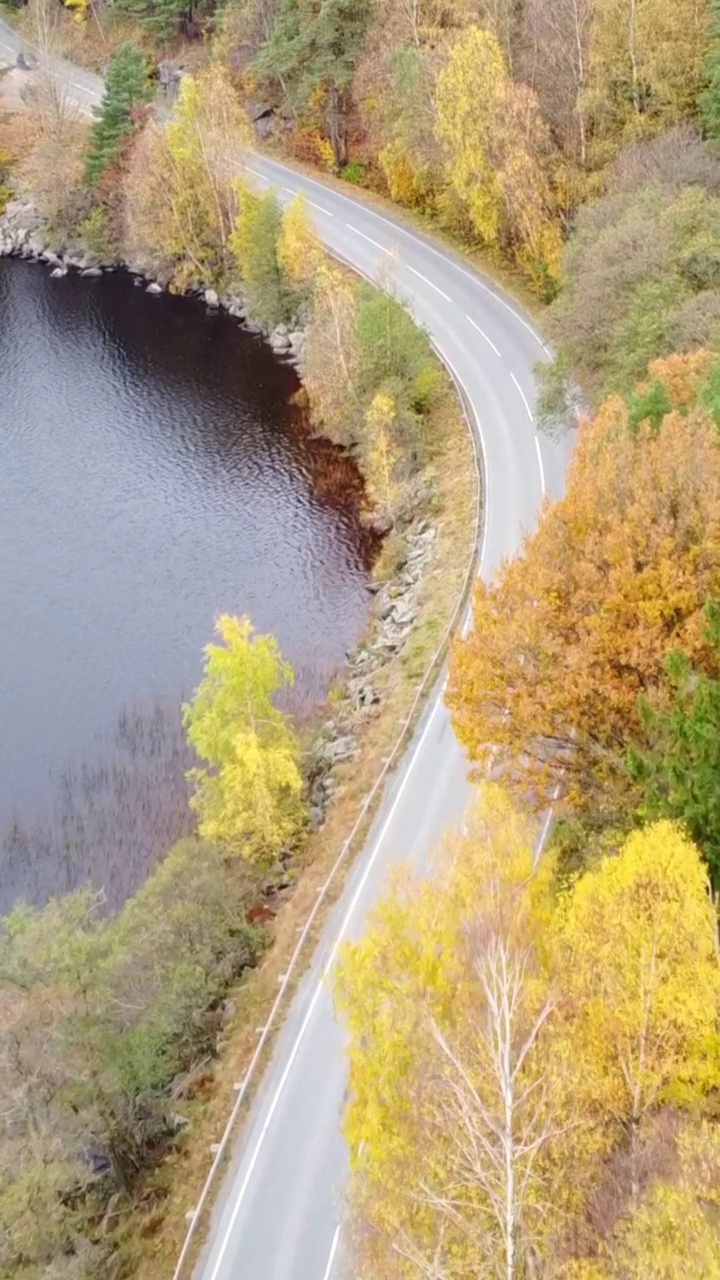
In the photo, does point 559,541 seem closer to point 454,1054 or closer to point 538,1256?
point 454,1054

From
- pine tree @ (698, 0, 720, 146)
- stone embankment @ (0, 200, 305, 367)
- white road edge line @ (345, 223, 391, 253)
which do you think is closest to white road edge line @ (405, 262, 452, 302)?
white road edge line @ (345, 223, 391, 253)

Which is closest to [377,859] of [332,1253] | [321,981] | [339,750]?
[321,981]

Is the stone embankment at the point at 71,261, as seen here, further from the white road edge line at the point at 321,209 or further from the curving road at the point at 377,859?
the curving road at the point at 377,859

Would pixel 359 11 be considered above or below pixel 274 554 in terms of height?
above

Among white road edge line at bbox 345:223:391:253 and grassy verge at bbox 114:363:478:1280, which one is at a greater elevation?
white road edge line at bbox 345:223:391:253

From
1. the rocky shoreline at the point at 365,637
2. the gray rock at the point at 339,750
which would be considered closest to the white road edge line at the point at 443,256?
the rocky shoreline at the point at 365,637

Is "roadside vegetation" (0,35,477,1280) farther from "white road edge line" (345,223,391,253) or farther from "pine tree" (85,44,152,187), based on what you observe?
"pine tree" (85,44,152,187)

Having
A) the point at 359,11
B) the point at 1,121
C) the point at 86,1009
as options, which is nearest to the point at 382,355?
the point at 359,11
